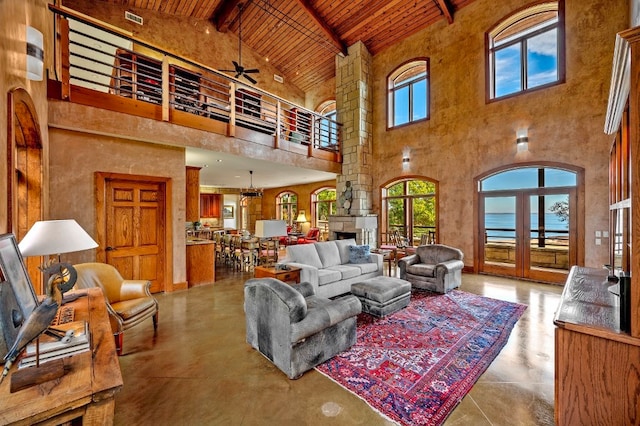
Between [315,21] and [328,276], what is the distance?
21.3 feet

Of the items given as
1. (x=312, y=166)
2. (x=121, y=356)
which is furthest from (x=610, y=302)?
(x=312, y=166)

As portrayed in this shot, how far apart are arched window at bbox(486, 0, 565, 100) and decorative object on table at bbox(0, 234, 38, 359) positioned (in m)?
7.43

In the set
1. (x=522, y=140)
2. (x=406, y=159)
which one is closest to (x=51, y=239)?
(x=406, y=159)

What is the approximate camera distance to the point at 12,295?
1.26 meters

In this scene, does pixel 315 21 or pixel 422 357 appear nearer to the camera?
pixel 422 357

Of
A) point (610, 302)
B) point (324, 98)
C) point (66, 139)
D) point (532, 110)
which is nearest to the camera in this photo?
point (610, 302)

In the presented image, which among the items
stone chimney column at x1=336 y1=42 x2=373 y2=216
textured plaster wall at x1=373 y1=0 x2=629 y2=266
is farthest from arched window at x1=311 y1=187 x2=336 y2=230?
textured plaster wall at x1=373 y1=0 x2=629 y2=266

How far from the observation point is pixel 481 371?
2.44 meters

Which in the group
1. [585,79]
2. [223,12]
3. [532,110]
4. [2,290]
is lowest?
[2,290]

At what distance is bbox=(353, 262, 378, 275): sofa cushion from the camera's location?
5.03 m

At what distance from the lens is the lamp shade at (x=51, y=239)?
79.3 inches

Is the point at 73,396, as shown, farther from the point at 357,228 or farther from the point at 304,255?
the point at 357,228

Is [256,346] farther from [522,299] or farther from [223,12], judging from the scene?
[223,12]

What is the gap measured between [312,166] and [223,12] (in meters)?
5.10
